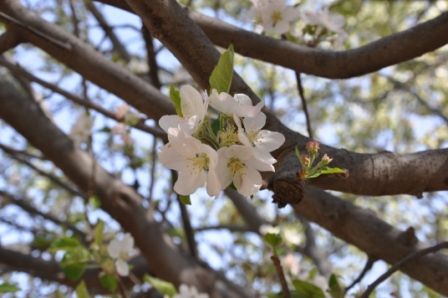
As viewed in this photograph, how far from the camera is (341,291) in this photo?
1.43 meters

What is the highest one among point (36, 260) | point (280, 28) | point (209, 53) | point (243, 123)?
point (280, 28)

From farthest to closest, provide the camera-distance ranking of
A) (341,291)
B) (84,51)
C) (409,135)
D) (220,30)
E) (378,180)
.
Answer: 1. (409,135)
2. (84,51)
3. (220,30)
4. (341,291)
5. (378,180)

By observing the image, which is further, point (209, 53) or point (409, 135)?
point (409, 135)

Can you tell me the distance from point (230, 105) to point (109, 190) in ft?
5.80

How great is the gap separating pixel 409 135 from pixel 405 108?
0.72 ft

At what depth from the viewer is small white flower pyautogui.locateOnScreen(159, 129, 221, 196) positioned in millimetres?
919

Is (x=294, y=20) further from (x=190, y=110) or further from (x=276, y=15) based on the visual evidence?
(x=190, y=110)

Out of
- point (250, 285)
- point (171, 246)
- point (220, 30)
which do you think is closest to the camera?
point (220, 30)

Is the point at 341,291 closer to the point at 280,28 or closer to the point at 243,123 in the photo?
the point at 243,123

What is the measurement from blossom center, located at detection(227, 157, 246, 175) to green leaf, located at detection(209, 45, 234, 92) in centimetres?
12

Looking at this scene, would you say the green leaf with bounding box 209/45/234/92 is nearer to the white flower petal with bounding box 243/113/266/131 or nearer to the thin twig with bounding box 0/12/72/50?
the white flower petal with bounding box 243/113/266/131

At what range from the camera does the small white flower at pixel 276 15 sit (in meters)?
1.83

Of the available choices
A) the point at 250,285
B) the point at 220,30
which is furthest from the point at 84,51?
the point at 250,285

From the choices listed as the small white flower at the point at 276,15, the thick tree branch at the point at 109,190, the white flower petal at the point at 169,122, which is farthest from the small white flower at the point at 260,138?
the thick tree branch at the point at 109,190
